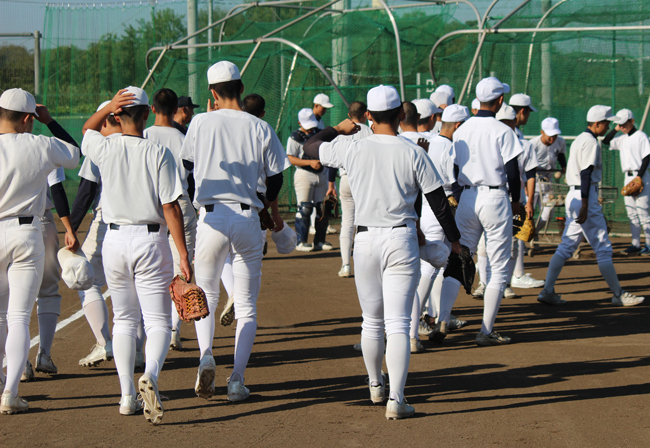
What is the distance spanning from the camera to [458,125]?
680cm

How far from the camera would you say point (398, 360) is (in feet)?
14.5

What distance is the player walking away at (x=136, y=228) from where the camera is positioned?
4422 mm

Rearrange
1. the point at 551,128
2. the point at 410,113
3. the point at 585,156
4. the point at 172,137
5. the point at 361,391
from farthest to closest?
the point at 551,128
the point at 585,156
the point at 172,137
the point at 410,113
the point at 361,391

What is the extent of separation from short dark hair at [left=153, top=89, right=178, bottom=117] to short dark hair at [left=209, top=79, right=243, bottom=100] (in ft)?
2.33

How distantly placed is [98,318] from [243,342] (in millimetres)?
1542

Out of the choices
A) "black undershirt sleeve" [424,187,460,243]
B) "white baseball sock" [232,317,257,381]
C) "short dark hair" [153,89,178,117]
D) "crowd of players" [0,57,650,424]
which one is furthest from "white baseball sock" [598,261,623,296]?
"short dark hair" [153,89,178,117]

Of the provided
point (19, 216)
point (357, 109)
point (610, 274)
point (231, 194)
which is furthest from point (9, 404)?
point (610, 274)

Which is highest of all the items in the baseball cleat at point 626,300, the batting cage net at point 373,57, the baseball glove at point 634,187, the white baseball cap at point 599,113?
the batting cage net at point 373,57

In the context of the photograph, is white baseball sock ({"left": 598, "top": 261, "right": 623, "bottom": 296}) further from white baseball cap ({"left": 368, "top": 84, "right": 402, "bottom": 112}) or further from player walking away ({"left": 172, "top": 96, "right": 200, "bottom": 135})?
player walking away ({"left": 172, "top": 96, "right": 200, "bottom": 135})

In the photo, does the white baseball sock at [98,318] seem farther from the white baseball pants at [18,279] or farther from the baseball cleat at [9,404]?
the baseball cleat at [9,404]

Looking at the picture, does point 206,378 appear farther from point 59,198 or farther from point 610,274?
point 610,274

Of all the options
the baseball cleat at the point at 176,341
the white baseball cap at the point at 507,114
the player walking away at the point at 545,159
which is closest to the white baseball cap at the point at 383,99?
the baseball cleat at the point at 176,341

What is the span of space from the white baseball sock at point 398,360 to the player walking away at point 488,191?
192 centimetres

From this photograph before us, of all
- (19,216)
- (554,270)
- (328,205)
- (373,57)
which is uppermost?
(373,57)
